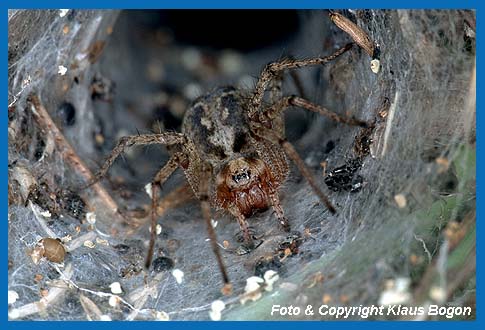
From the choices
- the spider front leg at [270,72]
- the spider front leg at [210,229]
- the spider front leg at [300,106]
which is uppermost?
the spider front leg at [270,72]

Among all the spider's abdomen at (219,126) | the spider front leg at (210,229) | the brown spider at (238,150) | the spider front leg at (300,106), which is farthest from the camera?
the spider's abdomen at (219,126)

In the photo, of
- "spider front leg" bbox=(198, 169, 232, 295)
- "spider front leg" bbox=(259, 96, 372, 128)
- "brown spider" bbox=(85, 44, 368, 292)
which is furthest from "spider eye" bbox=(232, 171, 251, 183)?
"spider front leg" bbox=(259, 96, 372, 128)

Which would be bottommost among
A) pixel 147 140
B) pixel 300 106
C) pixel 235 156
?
pixel 235 156

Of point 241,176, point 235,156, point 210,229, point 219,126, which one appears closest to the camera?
point 210,229

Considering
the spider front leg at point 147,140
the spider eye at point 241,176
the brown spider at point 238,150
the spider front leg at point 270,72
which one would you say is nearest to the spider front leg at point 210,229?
the brown spider at point 238,150

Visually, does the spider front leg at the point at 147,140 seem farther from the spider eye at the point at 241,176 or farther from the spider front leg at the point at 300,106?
the spider front leg at the point at 300,106

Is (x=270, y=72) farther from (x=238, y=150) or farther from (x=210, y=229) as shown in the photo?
(x=210, y=229)

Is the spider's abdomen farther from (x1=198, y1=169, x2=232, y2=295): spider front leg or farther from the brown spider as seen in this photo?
(x1=198, y1=169, x2=232, y2=295): spider front leg

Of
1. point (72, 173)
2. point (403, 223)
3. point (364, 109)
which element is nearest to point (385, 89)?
point (364, 109)

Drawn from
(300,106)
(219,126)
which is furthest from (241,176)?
(300,106)
